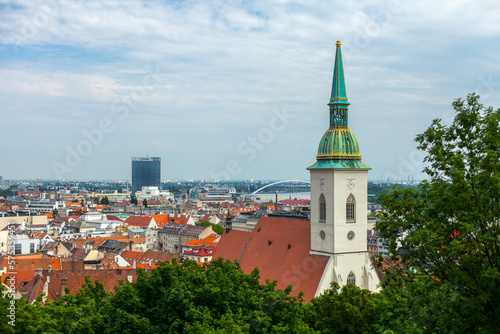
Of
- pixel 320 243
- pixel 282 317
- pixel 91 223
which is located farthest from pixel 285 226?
pixel 91 223

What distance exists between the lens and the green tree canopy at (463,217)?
18.6 meters

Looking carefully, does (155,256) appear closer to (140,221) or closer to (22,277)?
(22,277)

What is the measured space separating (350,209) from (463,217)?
1070 inches

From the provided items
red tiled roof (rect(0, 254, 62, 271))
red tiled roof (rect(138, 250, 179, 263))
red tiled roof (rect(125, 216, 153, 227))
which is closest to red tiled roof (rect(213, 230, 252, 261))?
red tiled roof (rect(0, 254, 62, 271))

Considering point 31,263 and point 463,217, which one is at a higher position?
point 463,217

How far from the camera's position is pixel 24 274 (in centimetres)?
6931

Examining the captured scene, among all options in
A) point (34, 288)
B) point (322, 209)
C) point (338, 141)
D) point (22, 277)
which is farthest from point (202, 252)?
point (338, 141)

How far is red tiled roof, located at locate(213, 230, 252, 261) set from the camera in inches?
2269

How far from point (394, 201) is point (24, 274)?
56837 millimetres

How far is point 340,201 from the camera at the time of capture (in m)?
46.0

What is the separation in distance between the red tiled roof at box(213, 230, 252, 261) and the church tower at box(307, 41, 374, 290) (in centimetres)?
1187

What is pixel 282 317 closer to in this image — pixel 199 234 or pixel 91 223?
pixel 199 234

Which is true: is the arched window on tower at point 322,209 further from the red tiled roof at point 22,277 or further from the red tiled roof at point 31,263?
the red tiled roof at point 31,263

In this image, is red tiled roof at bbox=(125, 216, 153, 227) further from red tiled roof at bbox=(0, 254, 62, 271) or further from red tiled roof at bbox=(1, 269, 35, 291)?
red tiled roof at bbox=(1, 269, 35, 291)
